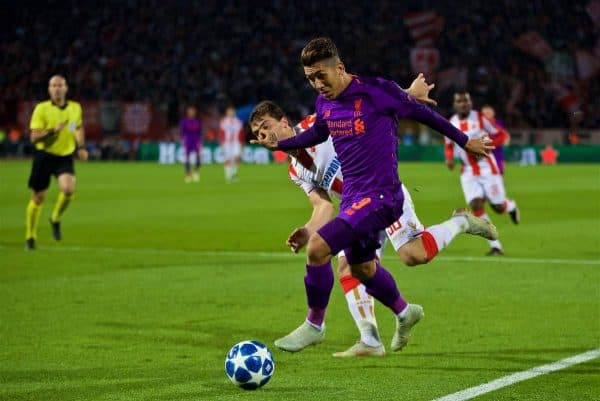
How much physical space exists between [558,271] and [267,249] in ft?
13.7

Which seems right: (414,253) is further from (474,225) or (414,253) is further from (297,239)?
(297,239)

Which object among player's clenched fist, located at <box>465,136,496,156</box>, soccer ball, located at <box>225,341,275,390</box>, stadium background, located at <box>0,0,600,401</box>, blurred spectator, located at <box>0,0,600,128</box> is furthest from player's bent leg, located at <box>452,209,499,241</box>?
blurred spectator, located at <box>0,0,600,128</box>

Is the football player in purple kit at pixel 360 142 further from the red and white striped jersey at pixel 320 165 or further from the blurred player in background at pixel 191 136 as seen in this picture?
the blurred player in background at pixel 191 136

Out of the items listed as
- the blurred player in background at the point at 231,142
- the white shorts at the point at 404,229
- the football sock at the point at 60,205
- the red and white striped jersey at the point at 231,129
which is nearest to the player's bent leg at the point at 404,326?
the white shorts at the point at 404,229

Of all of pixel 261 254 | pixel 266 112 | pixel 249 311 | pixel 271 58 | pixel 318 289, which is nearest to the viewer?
pixel 318 289

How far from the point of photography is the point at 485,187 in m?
14.8

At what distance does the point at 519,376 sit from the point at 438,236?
124cm

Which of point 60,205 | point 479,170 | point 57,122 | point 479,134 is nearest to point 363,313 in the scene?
point 479,170

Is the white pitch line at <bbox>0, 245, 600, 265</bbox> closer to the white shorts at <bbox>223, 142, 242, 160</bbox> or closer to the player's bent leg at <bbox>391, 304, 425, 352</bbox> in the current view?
the player's bent leg at <bbox>391, 304, 425, 352</bbox>

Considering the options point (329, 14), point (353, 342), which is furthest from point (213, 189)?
point (329, 14)

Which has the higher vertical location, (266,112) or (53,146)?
(266,112)

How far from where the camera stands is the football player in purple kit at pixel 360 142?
265 inches

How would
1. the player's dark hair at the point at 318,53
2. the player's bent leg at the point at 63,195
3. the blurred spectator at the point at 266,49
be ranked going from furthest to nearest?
1. the blurred spectator at the point at 266,49
2. the player's bent leg at the point at 63,195
3. the player's dark hair at the point at 318,53

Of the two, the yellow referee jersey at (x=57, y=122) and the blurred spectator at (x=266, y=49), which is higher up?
the blurred spectator at (x=266, y=49)
